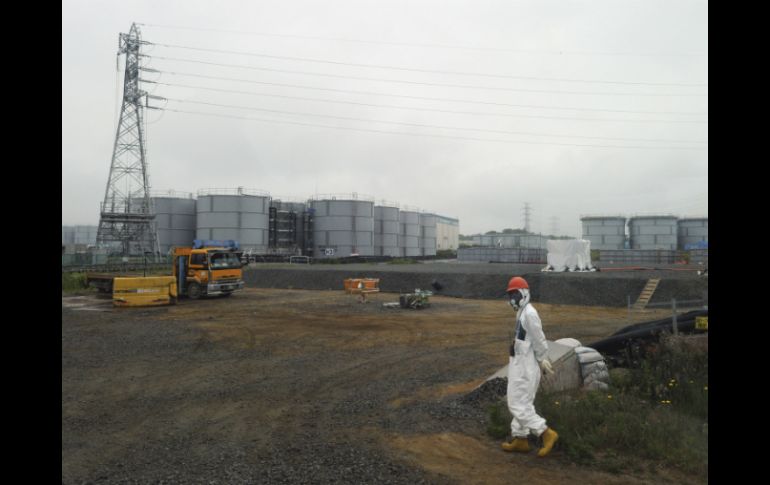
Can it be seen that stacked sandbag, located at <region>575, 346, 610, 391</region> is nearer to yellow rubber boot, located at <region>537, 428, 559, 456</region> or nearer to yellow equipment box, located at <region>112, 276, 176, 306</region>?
yellow rubber boot, located at <region>537, 428, 559, 456</region>

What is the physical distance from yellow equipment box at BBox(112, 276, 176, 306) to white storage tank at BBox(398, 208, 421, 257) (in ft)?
187

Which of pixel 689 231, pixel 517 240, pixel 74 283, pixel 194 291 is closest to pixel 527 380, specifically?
pixel 194 291

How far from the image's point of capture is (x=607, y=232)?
228 ft

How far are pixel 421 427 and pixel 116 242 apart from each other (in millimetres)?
49582

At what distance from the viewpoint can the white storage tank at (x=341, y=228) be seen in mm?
63219

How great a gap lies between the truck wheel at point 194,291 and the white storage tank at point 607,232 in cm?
6203

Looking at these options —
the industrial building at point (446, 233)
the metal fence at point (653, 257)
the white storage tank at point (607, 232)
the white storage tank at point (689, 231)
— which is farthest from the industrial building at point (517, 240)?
the industrial building at point (446, 233)

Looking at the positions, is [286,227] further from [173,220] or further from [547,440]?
[547,440]

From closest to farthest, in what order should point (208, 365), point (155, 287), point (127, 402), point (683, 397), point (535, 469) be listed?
1. point (535, 469)
2. point (683, 397)
3. point (127, 402)
4. point (208, 365)
5. point (155, 287)

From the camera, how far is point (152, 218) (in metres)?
45.3

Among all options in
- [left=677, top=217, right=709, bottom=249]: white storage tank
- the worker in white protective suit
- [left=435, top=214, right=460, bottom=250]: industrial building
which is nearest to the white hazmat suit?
the worker in white protective suit
